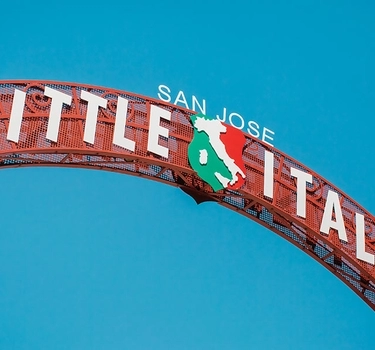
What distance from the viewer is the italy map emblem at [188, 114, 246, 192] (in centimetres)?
1991

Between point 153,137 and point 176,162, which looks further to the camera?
point 176,162

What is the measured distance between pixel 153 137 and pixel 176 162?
68 cm

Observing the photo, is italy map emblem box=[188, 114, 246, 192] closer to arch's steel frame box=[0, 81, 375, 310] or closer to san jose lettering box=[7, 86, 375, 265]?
arch's steel frame box=[0, 81, 375, 310]

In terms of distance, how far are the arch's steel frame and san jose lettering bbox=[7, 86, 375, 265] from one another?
10 cm

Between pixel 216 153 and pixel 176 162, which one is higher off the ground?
pixel 216 153

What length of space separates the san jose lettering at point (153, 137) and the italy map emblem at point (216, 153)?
0.64m

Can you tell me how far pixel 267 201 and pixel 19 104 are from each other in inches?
218

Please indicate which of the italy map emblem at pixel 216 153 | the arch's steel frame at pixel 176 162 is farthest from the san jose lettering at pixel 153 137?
the italy map emblem at pixel 216 153

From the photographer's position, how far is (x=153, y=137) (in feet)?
64.2

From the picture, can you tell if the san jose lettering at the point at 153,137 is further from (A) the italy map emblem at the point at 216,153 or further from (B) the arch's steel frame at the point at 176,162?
(A) the italy map emblem at the point at 216,153

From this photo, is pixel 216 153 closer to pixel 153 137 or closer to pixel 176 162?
pixel 176 162

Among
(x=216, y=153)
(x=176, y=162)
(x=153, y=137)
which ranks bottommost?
(x=176, y=162)

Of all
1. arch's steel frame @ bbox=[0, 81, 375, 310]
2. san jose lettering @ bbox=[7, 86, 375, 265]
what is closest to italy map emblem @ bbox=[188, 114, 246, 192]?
arch's steel frame @ bbox=[0, 81, 375, 310]

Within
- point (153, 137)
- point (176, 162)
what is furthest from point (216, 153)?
point (153, 137)
